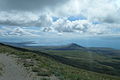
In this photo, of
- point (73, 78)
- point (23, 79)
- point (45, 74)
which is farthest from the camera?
point (45, 74)

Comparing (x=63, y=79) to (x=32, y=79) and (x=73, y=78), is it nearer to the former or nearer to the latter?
(x=73, y=78)

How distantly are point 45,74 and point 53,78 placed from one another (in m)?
1.91

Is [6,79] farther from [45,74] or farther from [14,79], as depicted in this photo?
→ [45,74]

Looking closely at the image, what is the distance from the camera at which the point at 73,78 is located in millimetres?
17219

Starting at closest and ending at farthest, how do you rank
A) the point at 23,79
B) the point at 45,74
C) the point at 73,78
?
the point at 23,79
the point at 73,78
the point at 45,74

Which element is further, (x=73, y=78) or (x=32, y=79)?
(x=73, y=78)

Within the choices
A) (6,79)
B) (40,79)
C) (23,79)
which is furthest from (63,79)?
(6,79)

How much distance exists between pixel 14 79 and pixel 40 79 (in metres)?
2.24

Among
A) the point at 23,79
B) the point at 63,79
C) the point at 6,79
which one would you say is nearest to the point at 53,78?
the point at 63,79

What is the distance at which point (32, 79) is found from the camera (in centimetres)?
1598

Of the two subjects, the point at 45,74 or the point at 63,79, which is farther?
the point at 45,74

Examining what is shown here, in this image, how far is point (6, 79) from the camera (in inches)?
625

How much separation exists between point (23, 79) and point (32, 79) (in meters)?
0.76

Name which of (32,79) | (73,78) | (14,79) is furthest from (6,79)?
(73,78)
